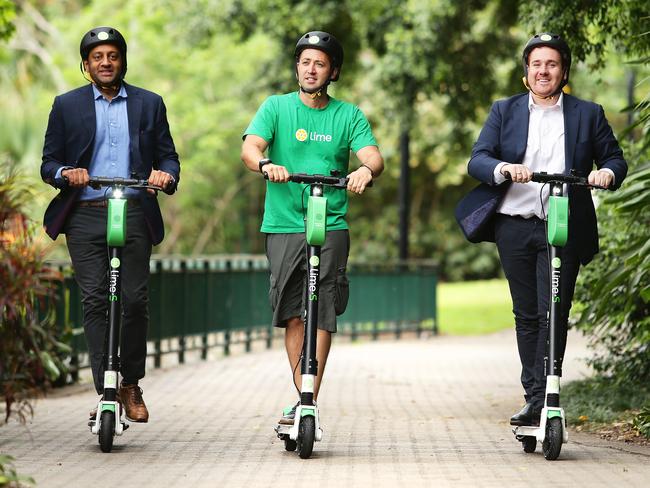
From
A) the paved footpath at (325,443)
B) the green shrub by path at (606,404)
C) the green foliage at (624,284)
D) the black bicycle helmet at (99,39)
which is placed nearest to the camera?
the paved footpath at (325,443)

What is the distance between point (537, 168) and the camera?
7559mm

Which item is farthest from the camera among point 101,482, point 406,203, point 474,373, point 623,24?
point 406,203

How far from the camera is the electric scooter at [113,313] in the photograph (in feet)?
24.2

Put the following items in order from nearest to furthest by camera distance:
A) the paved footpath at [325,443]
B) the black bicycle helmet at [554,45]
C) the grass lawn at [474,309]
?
the paved footpath at [325,443] → the black bicycle helmet at [554,45] → the grass lawn at [474,309]

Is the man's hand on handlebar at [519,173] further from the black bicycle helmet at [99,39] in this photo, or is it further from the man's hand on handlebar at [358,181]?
the black bicycle helmet at [99,39]

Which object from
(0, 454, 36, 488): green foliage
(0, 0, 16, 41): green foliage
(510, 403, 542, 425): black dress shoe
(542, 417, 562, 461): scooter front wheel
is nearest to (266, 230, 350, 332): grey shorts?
(510, 403, 542, 425): black dress shoe

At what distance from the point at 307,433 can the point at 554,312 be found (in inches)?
53.2

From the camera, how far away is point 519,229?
24.8 ft

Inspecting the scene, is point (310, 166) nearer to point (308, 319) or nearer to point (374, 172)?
point (374, 172)

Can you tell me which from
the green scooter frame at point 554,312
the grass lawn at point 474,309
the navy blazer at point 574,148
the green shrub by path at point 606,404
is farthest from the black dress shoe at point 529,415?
Result: the grass lawn at point 474,309

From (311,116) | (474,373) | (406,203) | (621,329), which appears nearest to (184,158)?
(406,203)

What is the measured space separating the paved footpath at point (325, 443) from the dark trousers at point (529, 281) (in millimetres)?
447

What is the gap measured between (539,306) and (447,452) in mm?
921

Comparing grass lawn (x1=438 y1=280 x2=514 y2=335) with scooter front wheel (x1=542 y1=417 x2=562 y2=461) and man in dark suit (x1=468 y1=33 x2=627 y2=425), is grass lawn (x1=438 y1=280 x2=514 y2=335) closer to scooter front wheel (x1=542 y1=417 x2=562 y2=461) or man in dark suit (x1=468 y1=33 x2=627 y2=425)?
man in dark suit (x1=468 y1=33 x2=627 y2=425)
